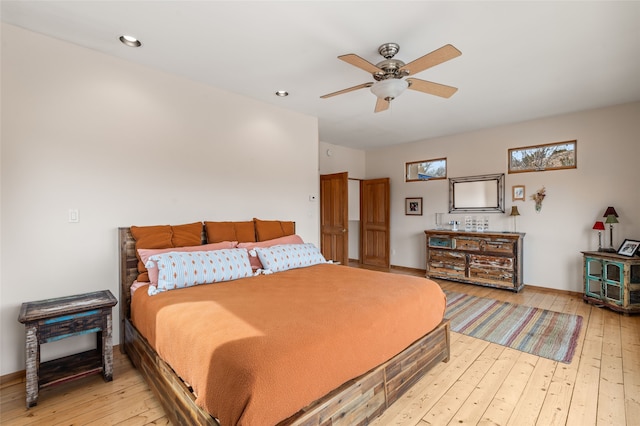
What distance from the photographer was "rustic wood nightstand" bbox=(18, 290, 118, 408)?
75.9 inches

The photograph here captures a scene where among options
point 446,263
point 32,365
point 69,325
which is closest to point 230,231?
point 69,325

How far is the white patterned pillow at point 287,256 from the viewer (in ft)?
9.70

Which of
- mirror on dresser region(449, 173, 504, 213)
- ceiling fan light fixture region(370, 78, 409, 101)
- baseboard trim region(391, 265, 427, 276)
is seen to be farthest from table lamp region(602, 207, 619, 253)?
ceiling fan light fixture region(370, 78, 409, 101)

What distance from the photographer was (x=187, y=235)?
9.69ft

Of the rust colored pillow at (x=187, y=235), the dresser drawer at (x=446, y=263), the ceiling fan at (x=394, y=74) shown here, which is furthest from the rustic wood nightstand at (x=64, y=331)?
Answer: the dresser drawer at (x=446, y=263)

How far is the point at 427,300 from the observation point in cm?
227

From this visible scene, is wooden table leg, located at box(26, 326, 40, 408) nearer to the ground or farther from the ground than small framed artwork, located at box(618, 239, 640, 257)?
nearer to the ground

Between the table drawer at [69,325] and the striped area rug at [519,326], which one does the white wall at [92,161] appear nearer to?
the table drawer at [69,325]

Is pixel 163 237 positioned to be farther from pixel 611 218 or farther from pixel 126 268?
pixel 611 218

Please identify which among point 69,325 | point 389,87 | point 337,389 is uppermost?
point 389,87

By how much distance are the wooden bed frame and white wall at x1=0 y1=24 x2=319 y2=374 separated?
1.14 feet

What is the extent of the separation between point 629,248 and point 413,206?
10.3ft

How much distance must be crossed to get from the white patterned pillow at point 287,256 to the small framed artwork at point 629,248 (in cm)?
379

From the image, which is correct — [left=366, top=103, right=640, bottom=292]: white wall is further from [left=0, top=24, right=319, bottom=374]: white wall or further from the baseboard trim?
[left=0, top=24, right=319, bottom=374]: white wall
